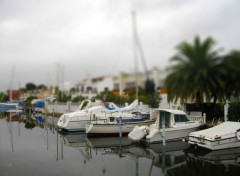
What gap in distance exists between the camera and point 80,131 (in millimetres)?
25141

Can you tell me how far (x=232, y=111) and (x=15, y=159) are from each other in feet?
52.9

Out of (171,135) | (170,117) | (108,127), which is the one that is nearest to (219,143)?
(171,135)

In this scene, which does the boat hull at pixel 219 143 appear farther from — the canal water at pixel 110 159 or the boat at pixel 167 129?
the boat at pixel 167 129

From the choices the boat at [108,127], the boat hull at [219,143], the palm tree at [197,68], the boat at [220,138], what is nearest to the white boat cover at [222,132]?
the boat at [220,138]

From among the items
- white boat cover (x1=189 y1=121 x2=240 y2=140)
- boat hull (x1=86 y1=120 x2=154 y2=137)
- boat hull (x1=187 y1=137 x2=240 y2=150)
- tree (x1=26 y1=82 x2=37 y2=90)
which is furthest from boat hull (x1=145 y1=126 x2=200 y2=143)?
tree (x1=26 y1=82 x2=37 y2=90)

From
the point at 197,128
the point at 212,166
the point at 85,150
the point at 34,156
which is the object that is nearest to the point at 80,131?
the point at 85,150

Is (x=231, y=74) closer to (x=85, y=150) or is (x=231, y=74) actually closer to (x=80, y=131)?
(x=85, y=150)

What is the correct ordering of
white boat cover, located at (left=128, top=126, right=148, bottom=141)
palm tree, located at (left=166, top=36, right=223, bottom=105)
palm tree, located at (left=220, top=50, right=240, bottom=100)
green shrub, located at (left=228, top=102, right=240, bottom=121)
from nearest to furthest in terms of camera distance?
1. palm tree, located at (left=220, top=50, right=240, bottom=100)
2. palm tree, located at (left=166, top=36, right=223, bottom=105)
3. white boat cover, located at (left=128, top=126, right=148, bottom=141)
4. green shrub, located at (left=228, top=102, right=240, bottom=121)

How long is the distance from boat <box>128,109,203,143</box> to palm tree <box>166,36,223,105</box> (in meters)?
7.37

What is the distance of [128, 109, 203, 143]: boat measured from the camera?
733 inches

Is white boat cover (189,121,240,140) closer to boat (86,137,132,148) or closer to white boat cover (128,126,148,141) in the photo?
white boat cover (128,126,148,141)

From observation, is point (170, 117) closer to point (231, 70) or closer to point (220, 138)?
point (220, 138)

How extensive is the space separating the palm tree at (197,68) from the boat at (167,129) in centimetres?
737

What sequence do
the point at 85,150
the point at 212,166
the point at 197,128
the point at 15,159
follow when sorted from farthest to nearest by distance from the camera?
the point at 197,128 → the point at 85,150 → the point at 15,159 → the point at 212,166
